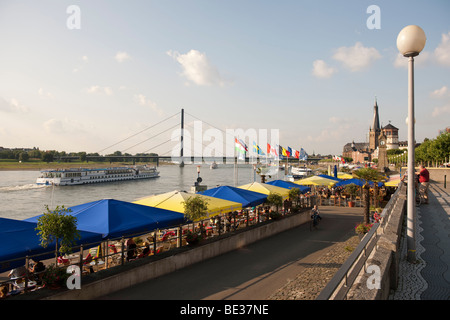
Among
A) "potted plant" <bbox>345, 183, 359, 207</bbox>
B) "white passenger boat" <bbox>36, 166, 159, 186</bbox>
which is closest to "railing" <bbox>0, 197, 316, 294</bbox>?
"potted plant" <bbox>345, 183, 359, 207</bbox>

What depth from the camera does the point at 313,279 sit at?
7852mm

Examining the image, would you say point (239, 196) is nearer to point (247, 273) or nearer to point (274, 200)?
point (274, 200)

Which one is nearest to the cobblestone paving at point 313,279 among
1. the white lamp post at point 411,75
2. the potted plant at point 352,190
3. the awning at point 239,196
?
the white lamp post at point 411,75

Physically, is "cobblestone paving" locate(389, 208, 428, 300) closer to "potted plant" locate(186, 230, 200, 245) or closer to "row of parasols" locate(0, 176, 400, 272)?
"potted plant" locate(186, 230, 200, 245)

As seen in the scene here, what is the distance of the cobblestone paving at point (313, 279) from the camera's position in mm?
6852

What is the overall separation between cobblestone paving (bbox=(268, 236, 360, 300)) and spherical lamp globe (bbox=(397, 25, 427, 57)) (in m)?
5.41

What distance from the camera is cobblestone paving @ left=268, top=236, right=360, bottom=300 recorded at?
6.85 meters

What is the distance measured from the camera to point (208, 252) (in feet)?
31.3

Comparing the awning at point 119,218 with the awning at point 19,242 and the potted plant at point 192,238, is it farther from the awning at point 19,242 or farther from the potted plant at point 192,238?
the awning at point 19,242

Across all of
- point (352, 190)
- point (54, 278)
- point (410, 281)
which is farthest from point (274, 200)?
point (352, 190)

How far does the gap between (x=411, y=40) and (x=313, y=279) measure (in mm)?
5821

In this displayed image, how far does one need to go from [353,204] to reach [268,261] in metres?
15.1
